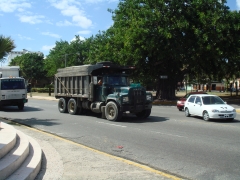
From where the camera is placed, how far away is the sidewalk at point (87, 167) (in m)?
6.04

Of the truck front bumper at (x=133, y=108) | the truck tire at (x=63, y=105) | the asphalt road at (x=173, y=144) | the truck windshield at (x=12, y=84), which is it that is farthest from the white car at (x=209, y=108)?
the truck windshield at (x=12, y=84)

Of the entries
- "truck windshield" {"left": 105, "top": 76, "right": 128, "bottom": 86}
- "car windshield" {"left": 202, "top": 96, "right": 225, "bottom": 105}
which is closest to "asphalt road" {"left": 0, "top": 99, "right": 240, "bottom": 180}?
"car windshield" {"left": 202, "top": 96, "right": 225, "bottom": 105}

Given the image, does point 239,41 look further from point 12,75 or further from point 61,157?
point 61,157

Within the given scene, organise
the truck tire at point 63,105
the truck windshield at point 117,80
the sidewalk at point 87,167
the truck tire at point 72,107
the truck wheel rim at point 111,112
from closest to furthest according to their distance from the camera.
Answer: the sidewalk at point 87,167, the truck wheel rim at point 111,112, the truck windshield at point 117,80, the truck tire at point 72,107, the truck tire at point 63,105

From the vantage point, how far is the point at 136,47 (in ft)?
94.0

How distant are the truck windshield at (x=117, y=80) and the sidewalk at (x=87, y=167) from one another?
7.88m

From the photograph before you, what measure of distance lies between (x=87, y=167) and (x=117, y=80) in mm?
10051

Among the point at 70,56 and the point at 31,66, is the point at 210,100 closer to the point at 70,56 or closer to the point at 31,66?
the point at 70,56

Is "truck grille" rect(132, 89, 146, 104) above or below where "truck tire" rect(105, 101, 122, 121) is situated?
above

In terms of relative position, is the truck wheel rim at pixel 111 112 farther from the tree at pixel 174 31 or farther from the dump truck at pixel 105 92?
the tree at pixel 174 31

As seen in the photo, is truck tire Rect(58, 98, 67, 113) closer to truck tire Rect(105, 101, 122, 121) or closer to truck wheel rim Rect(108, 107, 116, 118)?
truck tire Rect(105, 101, 122, 121)

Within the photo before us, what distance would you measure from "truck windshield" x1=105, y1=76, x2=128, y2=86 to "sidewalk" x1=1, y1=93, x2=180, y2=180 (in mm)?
7879

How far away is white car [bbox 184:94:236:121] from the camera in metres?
14.6

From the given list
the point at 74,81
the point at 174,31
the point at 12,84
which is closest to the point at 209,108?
the point at 74,81
